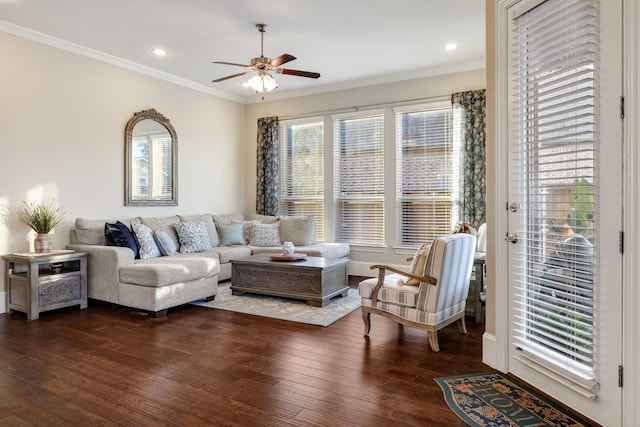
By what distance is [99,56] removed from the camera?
509 centimetres

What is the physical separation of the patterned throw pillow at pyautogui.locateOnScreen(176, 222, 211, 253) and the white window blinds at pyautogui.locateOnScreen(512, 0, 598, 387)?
4.29m

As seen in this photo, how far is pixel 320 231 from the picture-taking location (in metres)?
6.87

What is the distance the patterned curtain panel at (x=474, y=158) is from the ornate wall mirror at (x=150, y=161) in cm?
426

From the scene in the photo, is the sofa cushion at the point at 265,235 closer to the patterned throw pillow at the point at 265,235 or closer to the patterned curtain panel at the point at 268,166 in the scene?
the patterned throw pillow at the point at 265,235

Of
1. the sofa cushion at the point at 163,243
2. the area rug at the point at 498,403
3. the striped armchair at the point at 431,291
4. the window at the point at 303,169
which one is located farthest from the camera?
the window at the point at 303,169

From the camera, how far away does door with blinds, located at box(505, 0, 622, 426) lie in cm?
202

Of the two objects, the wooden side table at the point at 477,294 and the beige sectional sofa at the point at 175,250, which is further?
the beige sectional sofa at the point at 175,250

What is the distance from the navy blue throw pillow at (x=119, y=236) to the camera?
4.71m

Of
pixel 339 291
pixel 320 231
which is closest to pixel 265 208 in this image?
pixel 320 231

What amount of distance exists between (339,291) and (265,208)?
9.49ft

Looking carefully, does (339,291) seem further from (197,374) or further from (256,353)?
(197,374)

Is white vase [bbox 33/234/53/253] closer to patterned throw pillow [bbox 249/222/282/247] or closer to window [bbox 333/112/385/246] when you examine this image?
patterned throw pillow [bbox 249/222/282/247]

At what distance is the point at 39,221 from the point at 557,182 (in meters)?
4.84

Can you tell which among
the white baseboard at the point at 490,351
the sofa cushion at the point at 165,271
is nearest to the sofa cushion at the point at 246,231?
the sofa cushion at the point at 165,271
